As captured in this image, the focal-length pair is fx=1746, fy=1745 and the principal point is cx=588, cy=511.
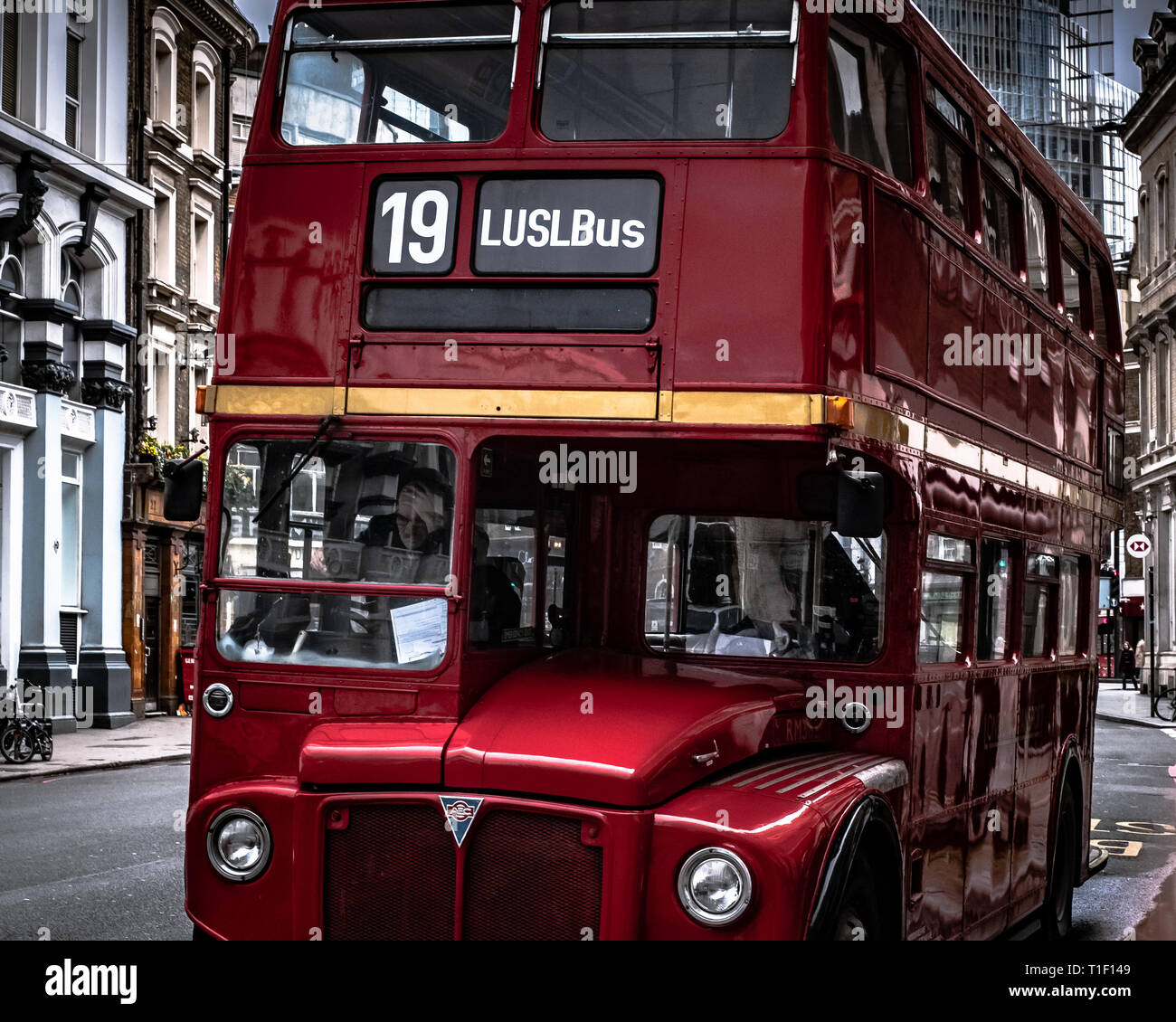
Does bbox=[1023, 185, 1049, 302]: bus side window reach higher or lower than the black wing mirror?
higher

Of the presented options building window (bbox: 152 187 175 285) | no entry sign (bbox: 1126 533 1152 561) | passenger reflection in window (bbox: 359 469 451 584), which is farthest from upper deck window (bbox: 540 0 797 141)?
no entry sign (bbox: 1126 533 1152 561)

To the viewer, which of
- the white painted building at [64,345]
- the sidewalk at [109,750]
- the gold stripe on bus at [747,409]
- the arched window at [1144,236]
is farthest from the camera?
the arched window at [1144,236]

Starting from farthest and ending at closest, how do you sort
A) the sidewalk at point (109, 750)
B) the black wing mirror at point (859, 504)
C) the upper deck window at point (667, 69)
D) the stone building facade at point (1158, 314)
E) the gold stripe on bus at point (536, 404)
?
1. the stone building facade at point (1158, 314)
2. the sidewalk at point (109, 750)
3. the upper deck window at point (667, 69)
4. the gold stripe on bus at point (536, 404)
5. the black wing mirror at point (859, 504)

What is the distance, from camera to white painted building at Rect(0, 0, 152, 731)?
28.6 metres

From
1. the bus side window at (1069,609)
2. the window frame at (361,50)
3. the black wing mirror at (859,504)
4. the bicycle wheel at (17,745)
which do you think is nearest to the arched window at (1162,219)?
the bicycle wheel at (17,745)

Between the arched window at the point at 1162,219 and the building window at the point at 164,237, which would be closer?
the building window at the point at 164,237

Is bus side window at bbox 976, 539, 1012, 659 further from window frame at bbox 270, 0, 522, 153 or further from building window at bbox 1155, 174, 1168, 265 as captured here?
building window at bbox 1155, 174, 1168, 265

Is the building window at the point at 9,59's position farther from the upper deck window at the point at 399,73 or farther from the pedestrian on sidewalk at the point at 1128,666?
the pedestrian on sidewalk at the point at 1128,666

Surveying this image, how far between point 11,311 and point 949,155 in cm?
2328

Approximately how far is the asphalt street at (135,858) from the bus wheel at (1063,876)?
0.30 metres

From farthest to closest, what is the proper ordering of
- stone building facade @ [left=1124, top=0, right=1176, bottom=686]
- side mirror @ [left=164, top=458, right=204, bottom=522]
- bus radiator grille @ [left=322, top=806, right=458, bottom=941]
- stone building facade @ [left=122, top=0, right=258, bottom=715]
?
1. stone building facade @ [left=1124, top=0, right=1176, bottom=686]
2. stone building facade @ [left=122, top=0, right=258, bottom=715]
3. side mirror @ [left=164, top=458, right=204, bottom=522]
4. bus radiator grille @ [left=322, top=806, right=458, bottom=941]

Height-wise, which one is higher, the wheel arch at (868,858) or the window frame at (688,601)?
the window frame at (688,601)

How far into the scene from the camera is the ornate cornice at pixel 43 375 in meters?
29.0

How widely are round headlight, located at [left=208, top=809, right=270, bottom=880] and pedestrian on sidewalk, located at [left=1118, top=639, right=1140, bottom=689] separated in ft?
189
